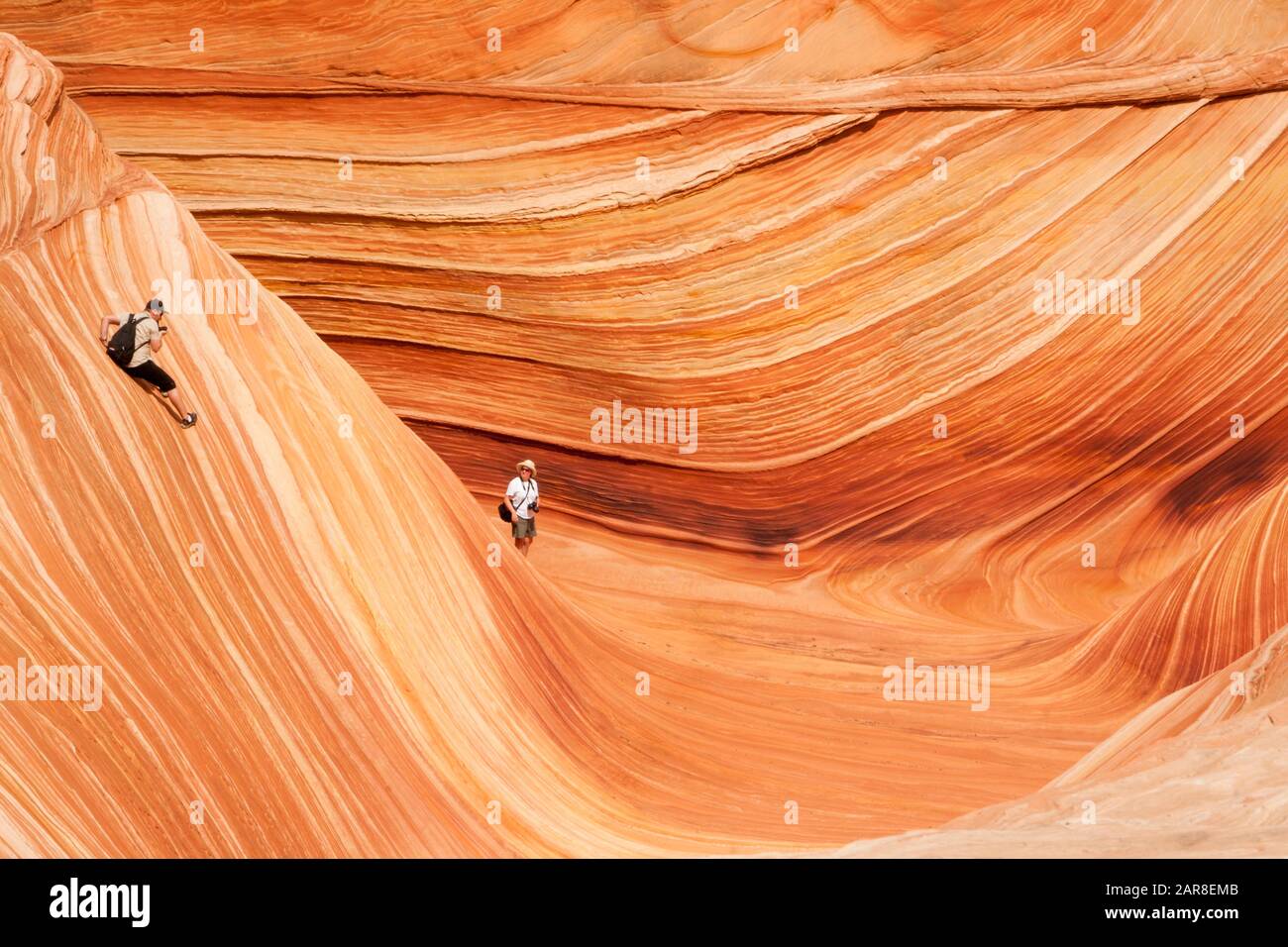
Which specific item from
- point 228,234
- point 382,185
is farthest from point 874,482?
point 228,234

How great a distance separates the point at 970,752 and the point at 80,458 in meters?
5.84

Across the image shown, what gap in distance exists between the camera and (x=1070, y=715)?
29.8 ft

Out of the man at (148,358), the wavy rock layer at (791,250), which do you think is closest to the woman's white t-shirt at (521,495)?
the wavy rock layer at (791,250)

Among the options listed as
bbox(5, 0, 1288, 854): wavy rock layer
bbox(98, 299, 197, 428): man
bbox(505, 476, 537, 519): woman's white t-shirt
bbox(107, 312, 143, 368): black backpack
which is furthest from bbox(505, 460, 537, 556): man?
bbox(107, 312, 143, 368): black backpack

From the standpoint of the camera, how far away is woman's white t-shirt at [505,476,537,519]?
35.5ft

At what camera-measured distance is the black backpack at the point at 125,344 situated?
733 centimetres

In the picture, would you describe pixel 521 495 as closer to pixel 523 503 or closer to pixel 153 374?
→ pixel 523 503

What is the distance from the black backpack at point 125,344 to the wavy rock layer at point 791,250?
4.66 metres

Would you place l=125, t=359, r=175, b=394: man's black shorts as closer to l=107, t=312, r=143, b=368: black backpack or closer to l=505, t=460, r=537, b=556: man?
l=107, t=312, r=143, b=368: black backpack

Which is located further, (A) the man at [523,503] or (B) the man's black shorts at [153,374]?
(A) the man at [523,503]

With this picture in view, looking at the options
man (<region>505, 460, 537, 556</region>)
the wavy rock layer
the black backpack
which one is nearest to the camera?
the black backpack

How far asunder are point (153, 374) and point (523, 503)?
3983 millimetres

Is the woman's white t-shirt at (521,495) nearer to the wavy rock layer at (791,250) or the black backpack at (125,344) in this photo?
the wavy rock layer at (791,250)

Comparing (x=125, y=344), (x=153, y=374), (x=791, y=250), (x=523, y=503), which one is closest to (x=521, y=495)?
(x=523, y=503)
